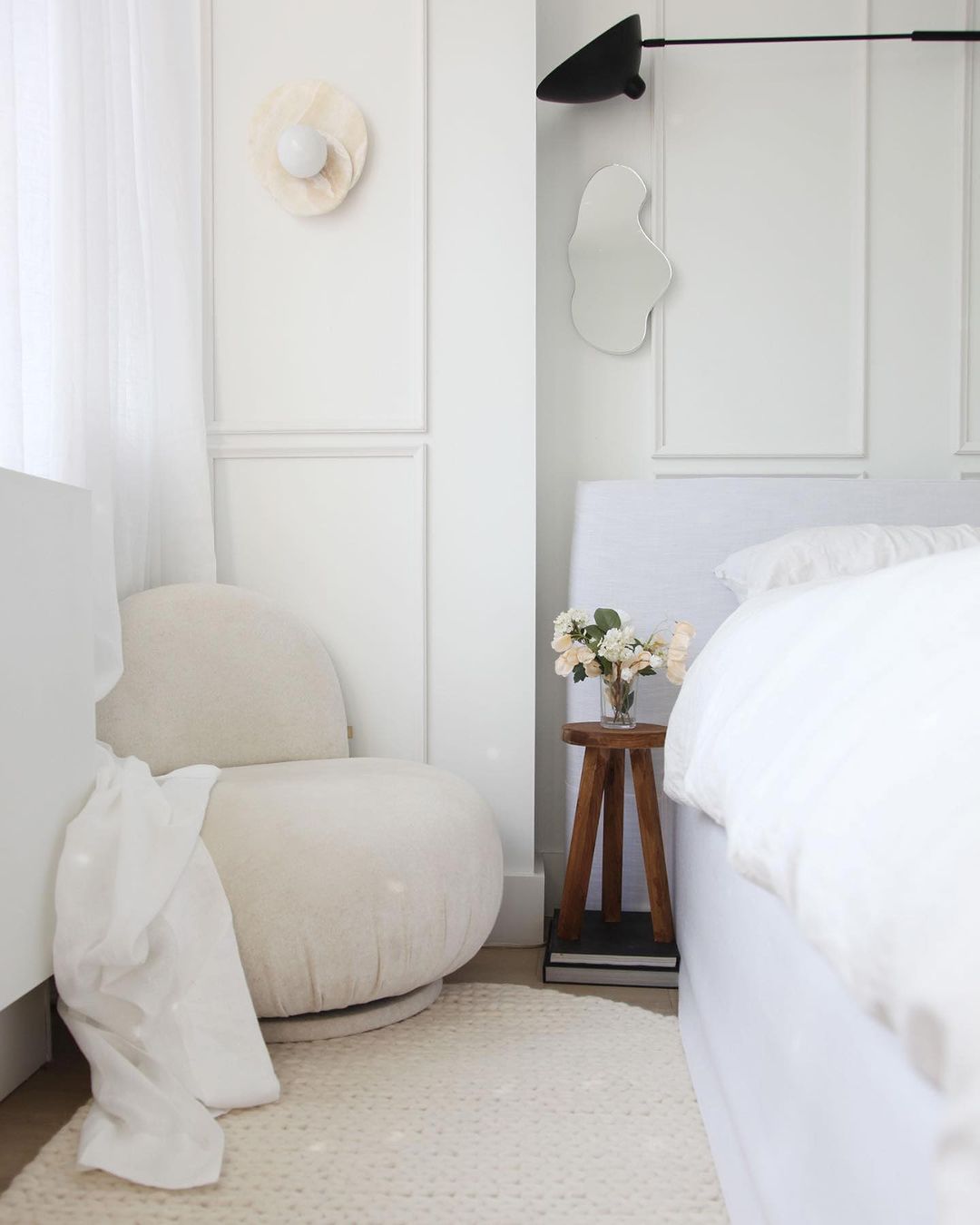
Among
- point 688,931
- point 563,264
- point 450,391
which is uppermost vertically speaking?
point 563,264

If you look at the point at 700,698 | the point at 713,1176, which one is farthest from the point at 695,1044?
the point at 700,698

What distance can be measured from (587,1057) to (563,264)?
1.76 meters

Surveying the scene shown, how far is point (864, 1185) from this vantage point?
0.61 m

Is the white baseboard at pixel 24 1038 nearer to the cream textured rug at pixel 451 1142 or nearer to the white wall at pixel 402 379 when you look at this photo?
the cream textured rug at pixel 451 1142

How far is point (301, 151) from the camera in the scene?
217 cm

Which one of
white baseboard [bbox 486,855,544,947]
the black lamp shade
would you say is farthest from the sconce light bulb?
white baseboard [bbox 486,855,544,947]

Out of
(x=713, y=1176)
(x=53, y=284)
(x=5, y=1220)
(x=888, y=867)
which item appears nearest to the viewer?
(x=888, y=867)

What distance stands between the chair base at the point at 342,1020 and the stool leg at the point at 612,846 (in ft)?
1.70

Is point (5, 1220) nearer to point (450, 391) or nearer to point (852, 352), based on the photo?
point (450, 391)

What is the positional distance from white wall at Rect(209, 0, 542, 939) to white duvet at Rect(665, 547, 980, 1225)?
116 cm

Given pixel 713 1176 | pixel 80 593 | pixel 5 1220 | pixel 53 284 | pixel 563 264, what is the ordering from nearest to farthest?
pixel 5 1220 → pixel 713 1176 → pixel 80 593 → pixel 53 284 → pixel 563 264

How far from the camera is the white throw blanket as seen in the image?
4.07 feet

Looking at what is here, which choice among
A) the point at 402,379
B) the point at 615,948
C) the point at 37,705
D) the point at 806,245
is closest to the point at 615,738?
the point at 615,948

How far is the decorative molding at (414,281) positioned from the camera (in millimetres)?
2230
